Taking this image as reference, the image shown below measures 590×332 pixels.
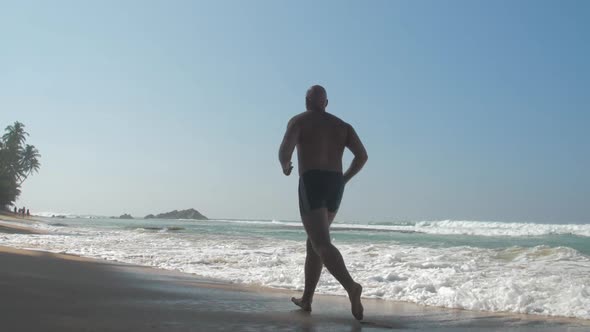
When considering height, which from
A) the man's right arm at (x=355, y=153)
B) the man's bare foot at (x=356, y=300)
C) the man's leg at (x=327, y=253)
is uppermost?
the man's right arm at (x=355, y=153)

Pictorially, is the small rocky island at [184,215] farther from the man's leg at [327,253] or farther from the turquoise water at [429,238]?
the man's leg at [327,253]

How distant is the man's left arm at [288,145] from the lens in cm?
361

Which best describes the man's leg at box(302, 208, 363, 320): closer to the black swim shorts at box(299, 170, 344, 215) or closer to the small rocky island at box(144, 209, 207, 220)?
the black swim shorts at box(299, 170, 344, 215)

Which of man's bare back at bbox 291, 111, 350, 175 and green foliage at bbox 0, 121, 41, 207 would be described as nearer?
man's bare back at bbox 291, 111, 350, 175

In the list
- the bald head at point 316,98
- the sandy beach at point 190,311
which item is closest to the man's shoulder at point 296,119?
the bald head at point 316,98

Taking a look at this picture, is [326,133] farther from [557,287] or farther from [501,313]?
[557,287]

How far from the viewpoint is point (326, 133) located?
381 centimetres

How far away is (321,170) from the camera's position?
12.1 feet

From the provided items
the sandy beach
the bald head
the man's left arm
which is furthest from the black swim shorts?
the sandy beach

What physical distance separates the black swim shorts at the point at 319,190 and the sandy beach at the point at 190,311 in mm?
787

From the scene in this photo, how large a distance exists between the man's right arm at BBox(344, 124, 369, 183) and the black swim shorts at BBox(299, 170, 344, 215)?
204 mm

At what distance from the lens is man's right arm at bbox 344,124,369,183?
3.89m

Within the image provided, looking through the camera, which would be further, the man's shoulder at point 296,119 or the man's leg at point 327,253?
the man's shoulder at point 296,119

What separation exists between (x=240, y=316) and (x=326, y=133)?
1.43 meters
